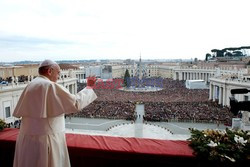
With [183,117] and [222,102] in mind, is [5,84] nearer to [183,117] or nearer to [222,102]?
[183,117]

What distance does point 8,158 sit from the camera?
2943 mm

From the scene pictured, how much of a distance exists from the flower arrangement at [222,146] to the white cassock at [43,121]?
1.50 meters

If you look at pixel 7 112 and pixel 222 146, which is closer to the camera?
pixel 222 146

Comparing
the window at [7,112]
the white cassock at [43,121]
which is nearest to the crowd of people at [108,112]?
the window at [7,112]

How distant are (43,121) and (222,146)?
2062 millimetres

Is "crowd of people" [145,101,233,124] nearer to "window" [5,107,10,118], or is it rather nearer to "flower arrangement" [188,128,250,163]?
"window" [5,107,10,118]

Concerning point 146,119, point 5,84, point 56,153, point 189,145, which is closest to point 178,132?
point 146,119

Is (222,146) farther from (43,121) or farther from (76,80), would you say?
(76,80)

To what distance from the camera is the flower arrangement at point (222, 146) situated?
226 cm

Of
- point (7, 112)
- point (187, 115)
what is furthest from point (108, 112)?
point (7, 112)

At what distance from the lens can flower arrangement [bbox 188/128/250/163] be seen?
226 centimetres

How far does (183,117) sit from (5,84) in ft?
53.3

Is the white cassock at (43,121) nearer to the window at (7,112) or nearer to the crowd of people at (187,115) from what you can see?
the crowd of people at (187,115)

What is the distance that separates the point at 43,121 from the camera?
2.27m
